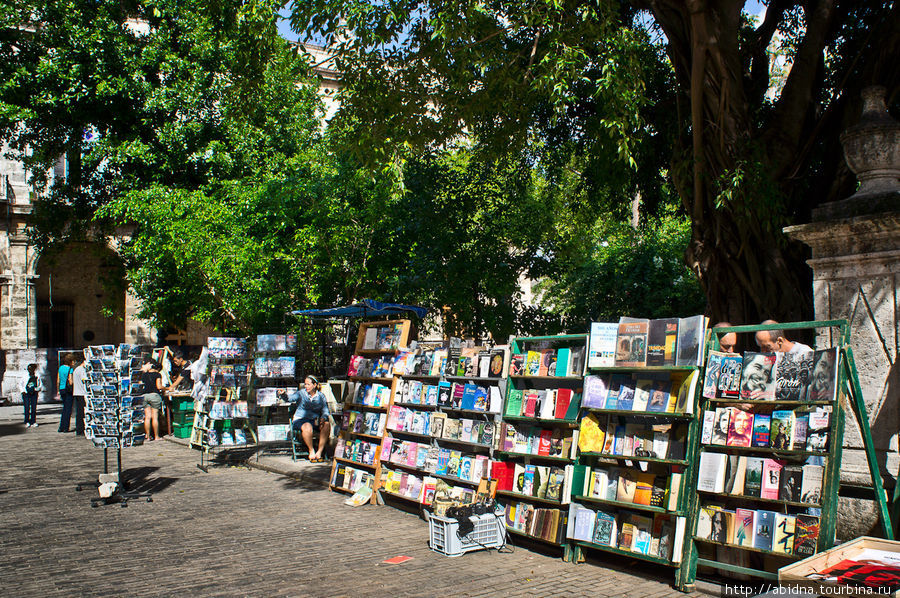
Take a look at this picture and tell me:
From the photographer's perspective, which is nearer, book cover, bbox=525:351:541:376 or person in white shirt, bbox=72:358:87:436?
book cover, bbox=525:351:541:376

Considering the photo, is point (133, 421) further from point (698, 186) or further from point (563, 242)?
point (563, 242)

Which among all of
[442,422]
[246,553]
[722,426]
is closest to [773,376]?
[722,426]

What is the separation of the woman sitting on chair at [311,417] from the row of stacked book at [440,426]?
338cm

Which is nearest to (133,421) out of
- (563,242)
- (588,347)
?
(588,347)

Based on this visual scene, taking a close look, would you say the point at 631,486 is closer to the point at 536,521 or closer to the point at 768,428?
the point at 536,521

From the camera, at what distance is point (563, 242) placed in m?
17.5

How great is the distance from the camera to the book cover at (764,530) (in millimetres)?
5250

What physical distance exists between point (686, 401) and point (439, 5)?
20.4 feet

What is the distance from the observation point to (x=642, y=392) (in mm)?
6254

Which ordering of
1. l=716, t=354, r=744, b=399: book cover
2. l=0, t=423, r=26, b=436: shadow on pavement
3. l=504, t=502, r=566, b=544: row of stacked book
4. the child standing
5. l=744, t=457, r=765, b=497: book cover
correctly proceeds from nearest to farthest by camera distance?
l=744, t=457, r=765, b=497: book cover
l=716, t=354, r=744, b=399: book cover
l=504, t=502, r=566, b=544: row of stacked book
l=0, t=423, r=26, b=436: shadow on pavement
the child standing

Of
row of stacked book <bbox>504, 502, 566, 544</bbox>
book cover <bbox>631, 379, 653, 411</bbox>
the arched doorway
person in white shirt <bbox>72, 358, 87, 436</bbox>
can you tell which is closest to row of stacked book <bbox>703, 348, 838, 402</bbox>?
book cover <bbox>631, 379, 653, 411</bbox>

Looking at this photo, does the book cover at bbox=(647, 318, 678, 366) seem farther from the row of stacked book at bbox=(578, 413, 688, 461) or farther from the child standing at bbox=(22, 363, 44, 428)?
the child standing at bbox=(22, 363, 44, 428)

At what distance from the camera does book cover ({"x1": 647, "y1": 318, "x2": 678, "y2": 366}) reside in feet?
19.8

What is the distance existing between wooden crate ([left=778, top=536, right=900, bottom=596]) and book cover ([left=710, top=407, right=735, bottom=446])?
1.15 meters
